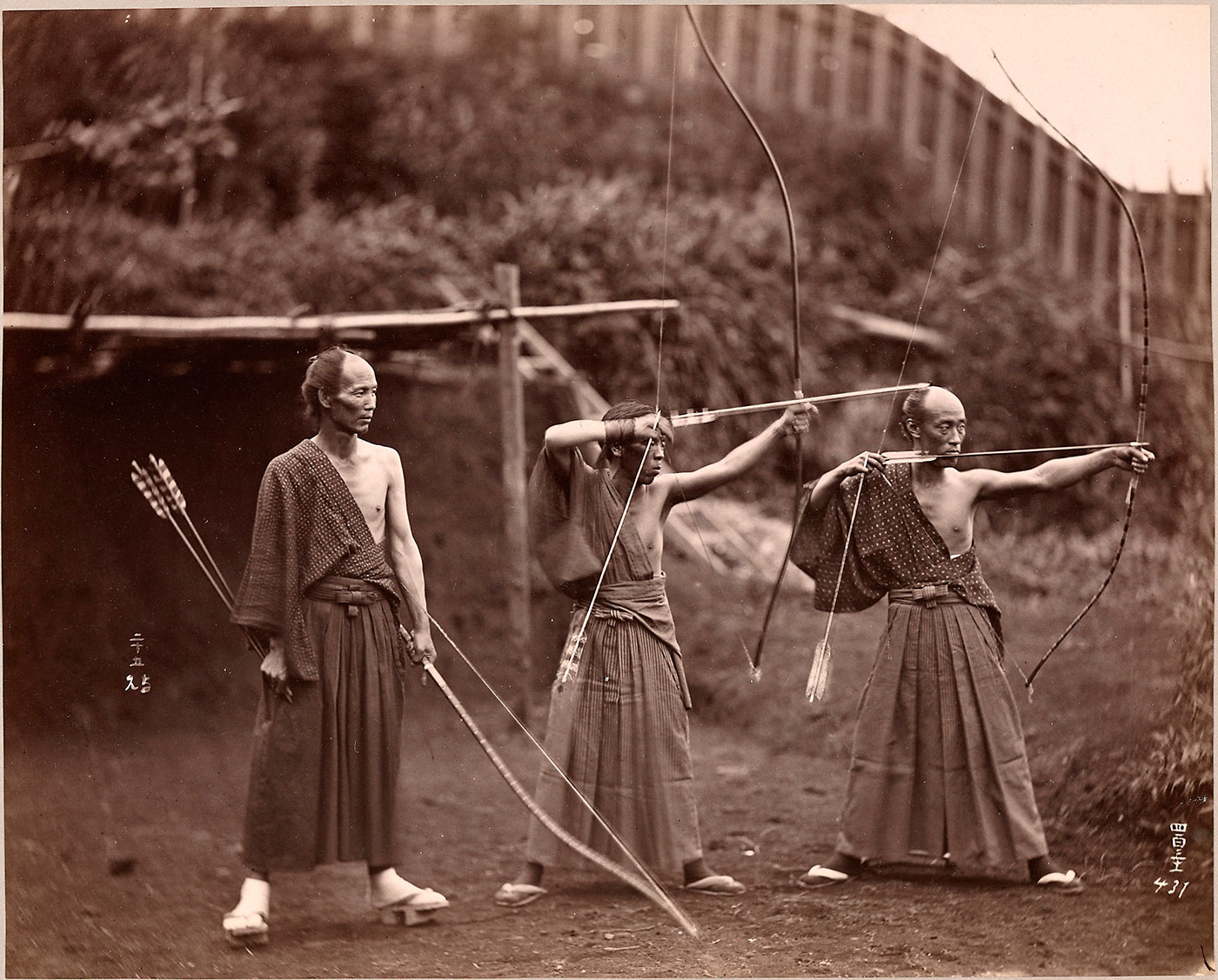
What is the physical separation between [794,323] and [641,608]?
947 mm

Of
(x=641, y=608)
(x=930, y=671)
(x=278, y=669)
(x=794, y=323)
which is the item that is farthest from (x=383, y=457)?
(x=930, y=671)

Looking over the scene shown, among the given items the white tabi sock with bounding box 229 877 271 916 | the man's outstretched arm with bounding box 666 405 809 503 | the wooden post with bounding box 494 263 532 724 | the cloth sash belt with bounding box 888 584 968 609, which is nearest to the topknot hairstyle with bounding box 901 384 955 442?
the man's outstretched arm with bounding box 666 405 809 503

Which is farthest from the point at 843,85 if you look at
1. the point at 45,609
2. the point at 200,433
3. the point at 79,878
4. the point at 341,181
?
the point at 79,878

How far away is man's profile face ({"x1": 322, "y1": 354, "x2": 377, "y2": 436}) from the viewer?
11.8ft

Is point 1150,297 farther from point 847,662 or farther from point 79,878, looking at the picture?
point 79,878

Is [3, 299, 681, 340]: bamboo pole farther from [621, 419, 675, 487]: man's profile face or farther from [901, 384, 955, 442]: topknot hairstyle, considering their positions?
[901, 384, 955, 442]: topknot hairstyle

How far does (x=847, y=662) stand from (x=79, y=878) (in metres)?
2.36

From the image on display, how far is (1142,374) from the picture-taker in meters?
3.87

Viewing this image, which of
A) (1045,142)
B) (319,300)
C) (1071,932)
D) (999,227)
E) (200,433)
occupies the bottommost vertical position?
(1071,932)

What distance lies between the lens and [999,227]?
3.99 meters

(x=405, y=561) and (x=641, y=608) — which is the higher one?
(x=405, y=561)

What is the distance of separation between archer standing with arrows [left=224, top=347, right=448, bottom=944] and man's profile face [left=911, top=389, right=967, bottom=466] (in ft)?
4.93

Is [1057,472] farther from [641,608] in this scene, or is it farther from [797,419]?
[641,608]

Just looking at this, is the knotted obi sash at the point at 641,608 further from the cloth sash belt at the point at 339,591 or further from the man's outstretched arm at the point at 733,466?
the cloth sash belt at the point at 339,591
